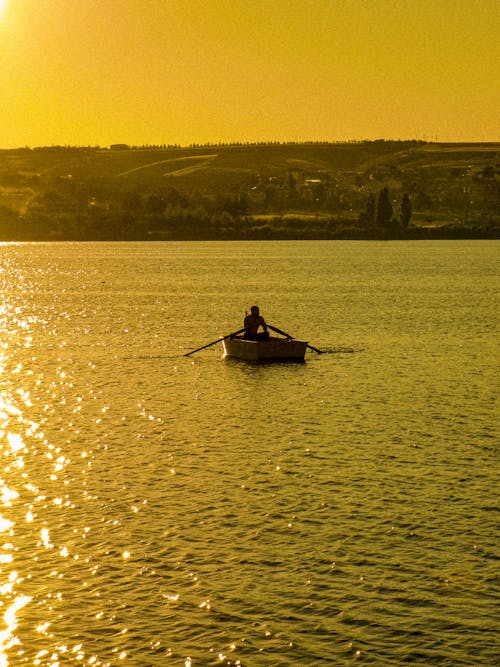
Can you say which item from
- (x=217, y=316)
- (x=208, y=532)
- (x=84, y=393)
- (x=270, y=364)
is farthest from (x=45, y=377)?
(x=217, y=316)

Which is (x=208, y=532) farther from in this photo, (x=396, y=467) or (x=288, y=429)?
(x=288, y=429)

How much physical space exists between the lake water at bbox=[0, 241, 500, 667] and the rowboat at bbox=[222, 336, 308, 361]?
0.80 m

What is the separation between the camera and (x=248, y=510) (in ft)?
99.2

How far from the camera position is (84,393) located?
51.7 metres

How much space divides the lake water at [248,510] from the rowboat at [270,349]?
80 cm

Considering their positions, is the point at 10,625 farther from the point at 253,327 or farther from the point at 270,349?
the point at 253,327

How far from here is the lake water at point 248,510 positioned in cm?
2203

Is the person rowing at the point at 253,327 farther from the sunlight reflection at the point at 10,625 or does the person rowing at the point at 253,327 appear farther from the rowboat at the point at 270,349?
the sunlight reflection at the point at 10,625

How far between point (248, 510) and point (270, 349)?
30.7 metres

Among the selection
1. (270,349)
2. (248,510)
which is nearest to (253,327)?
(270,349)

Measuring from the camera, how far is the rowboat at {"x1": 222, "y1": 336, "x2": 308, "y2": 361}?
199 ft

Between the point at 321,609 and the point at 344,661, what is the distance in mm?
2428

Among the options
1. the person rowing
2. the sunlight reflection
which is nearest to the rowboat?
the person rowing

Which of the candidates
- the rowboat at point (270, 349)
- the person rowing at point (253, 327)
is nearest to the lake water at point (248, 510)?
the rowboat at point (270, 349)
